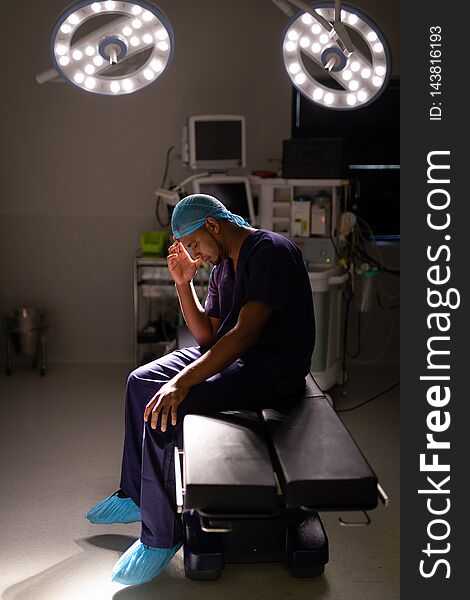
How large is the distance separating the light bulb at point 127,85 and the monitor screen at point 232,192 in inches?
63.8

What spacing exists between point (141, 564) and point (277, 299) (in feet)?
3.13

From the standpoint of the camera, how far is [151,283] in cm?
496

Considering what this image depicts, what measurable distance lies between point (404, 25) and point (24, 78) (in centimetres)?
308

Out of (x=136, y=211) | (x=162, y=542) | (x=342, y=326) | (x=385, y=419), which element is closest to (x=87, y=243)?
(x=136, y=211)

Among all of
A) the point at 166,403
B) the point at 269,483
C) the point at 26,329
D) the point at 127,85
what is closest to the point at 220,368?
the point at 166,403

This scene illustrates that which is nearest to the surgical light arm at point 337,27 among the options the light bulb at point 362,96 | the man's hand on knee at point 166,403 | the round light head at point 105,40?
the light bulb at point 362,96

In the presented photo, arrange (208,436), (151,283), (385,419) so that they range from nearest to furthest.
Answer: (208,436) < (385,419) < (151,283)

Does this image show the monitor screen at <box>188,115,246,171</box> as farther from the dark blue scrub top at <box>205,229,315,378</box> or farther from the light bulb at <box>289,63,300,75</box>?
the dark blue scrub top at <box>205,229,315,378</box>

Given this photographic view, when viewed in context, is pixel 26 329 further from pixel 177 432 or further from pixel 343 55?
pixel 343 55

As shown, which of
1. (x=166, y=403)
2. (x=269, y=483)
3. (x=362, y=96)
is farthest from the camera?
(x=362, y=96)

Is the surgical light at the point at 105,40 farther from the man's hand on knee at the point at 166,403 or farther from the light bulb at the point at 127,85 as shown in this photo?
the man's hand on knee at the point at 166,403

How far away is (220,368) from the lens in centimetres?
263

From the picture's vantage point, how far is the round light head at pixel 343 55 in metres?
2.93

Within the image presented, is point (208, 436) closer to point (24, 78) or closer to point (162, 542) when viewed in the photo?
point (162, 542)
